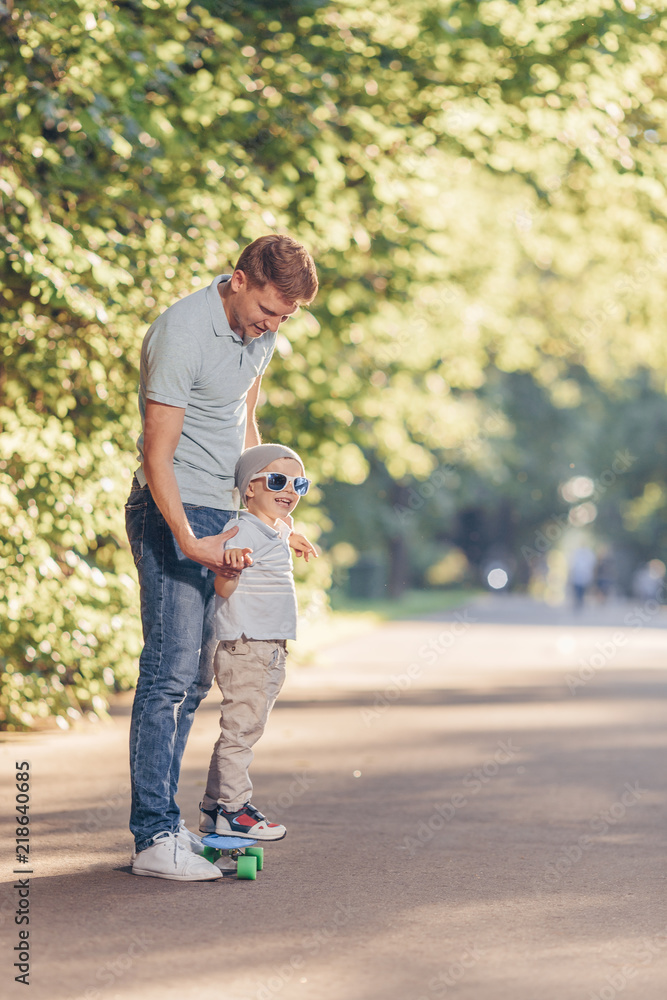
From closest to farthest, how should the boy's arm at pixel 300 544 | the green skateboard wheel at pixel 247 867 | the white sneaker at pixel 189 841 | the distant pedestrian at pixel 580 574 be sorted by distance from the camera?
the green skateboard wheel at pixel 247 867
the white sneaker at pixel 189 841
the boy's arm at pixel 300 544
the distant pedestrian at pixel 580 574

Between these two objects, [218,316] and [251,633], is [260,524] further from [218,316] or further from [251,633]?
[218,316]

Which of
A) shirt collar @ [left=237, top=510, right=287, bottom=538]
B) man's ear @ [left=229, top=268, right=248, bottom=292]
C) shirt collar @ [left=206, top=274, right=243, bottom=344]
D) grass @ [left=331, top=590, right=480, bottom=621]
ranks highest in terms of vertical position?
man's ear @ [left=229, top=268, right=248, bottom=292]

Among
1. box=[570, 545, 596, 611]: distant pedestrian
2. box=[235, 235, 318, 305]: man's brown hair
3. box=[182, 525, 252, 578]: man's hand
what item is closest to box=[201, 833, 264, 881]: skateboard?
box=[182, 525, 252, 578]: man's hand

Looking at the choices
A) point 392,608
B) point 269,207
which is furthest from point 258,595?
point 392,608

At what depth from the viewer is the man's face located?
15.0 feet

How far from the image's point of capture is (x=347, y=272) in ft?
36.3

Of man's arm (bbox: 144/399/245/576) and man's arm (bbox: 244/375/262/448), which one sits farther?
man's arm (bbox: 244/375/262/448)

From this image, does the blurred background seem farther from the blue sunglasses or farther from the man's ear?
the blue sunglasses

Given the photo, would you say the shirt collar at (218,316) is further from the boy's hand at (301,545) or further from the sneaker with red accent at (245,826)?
the sneaker with red accent at (245,826)

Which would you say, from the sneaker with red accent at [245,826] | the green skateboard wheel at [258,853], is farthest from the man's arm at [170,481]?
the green skateboard wheel at [258,853]

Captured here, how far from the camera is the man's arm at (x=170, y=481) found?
14.4 ft

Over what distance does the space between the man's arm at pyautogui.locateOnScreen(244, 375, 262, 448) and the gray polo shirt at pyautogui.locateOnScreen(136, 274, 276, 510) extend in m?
0.18

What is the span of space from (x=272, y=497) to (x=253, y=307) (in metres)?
0.64

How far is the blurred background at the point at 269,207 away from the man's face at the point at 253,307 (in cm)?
257
